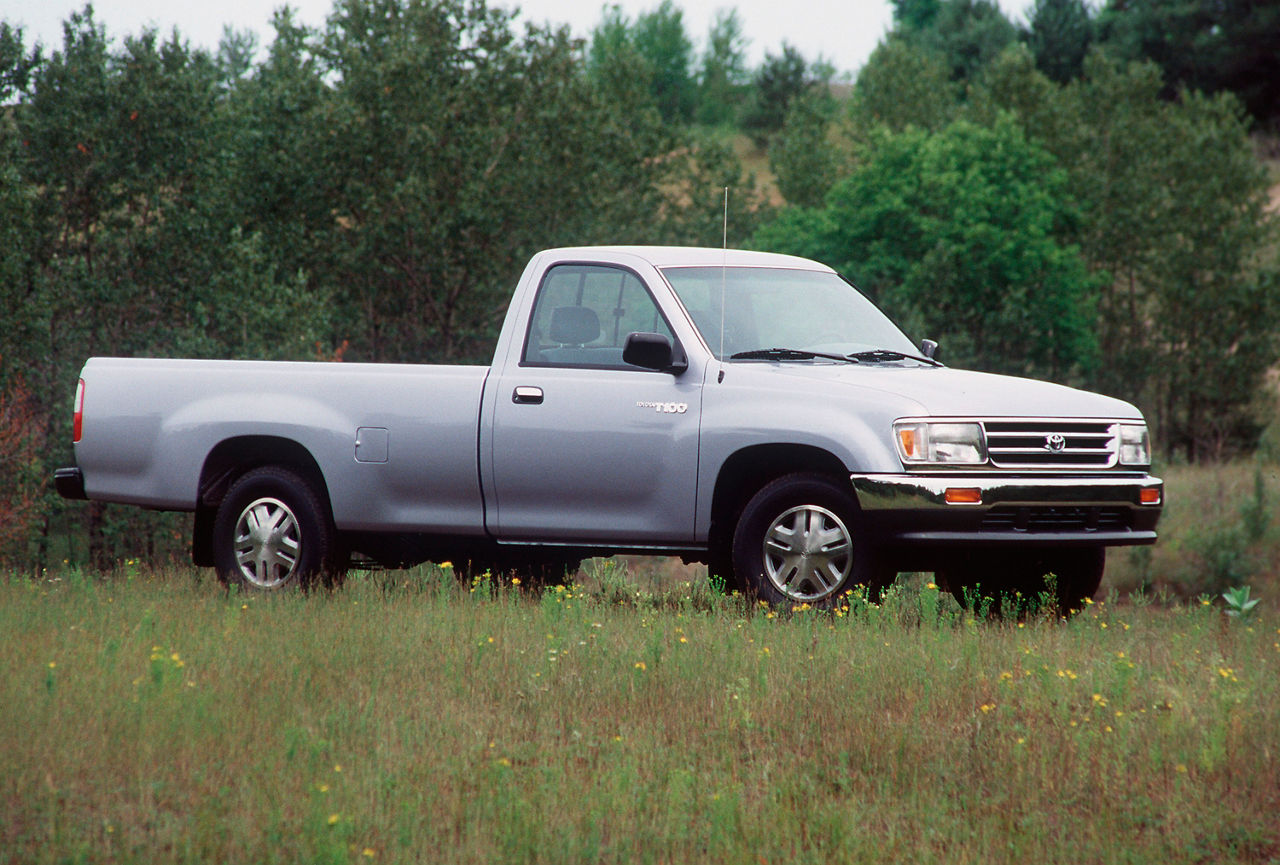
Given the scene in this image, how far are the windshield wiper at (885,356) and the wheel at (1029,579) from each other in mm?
1189

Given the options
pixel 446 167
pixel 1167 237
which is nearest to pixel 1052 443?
pixel 446 167

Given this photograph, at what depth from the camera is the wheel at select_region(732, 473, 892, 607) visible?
25.8 ft

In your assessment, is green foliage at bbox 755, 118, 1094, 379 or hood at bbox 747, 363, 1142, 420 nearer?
hood at bbox 747, 363, 1142, 420

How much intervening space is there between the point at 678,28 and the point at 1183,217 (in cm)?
6073

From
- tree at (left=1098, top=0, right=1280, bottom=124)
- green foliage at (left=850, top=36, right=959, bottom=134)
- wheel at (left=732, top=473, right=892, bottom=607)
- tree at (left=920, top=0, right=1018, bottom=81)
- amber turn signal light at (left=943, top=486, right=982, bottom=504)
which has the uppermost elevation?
tree at (left=920, top=0, right=1018, bottom=81)

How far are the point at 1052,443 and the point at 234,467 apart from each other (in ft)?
16.0

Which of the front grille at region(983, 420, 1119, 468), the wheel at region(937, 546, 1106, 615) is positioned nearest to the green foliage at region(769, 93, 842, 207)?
the wheel at region(937, 546, 1106, 615)

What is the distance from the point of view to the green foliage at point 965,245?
4872 cm

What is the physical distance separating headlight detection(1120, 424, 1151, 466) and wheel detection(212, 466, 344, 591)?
4.43 metres

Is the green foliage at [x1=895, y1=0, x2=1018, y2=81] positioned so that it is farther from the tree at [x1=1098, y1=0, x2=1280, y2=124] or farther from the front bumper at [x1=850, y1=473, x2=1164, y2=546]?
the front bumper at [x1=850, y1=473, x2=1164, y2=546]

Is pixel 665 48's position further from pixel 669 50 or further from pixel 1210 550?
pixel 1210 550

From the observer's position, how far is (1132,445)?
26.7 ft

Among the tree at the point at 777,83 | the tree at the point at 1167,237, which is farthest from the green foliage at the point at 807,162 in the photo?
the tree at the point at 777,83

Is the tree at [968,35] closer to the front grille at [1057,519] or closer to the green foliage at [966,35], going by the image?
the green foliage at [966,35]
